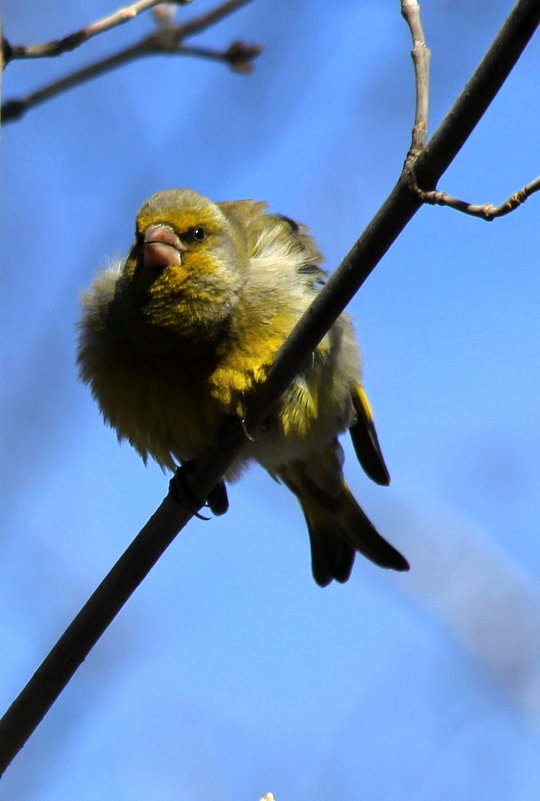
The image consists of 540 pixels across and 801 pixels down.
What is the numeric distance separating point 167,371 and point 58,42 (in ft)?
5.56

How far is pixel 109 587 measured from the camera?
3041 millimetres

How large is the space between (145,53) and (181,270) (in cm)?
140

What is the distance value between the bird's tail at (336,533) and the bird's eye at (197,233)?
140 cm

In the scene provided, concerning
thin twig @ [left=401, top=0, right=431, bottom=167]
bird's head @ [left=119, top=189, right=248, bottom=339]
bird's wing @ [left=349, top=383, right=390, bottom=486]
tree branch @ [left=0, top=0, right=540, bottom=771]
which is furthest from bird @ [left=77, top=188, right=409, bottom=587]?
thin twig @ [left=401, top=0, right=431, bottom=167]

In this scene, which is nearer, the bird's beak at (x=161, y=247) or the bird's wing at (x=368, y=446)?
the bird's beak at (x=161, y=247)

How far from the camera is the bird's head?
402 cm

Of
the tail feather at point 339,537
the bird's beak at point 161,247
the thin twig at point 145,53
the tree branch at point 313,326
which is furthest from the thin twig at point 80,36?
the tail feather at point 339,537

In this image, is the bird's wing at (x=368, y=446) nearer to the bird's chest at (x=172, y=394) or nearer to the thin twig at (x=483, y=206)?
the bird's chest at (x=172, y=394)

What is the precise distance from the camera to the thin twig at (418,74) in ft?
9.62

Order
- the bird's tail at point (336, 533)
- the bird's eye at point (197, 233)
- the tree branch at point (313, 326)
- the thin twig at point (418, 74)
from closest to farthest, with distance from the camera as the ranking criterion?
the tree branch at point (313, 326) → the thin twig at point (418, 74) → the bird's eye at point (197, 233) → the bird's tail at point (336, 533)

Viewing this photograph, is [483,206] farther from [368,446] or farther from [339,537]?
[339,537]

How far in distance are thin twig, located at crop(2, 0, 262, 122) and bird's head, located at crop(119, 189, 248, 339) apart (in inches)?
32.7

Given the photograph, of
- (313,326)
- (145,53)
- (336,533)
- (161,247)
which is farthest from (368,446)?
(145,53)

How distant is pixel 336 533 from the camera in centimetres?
550
